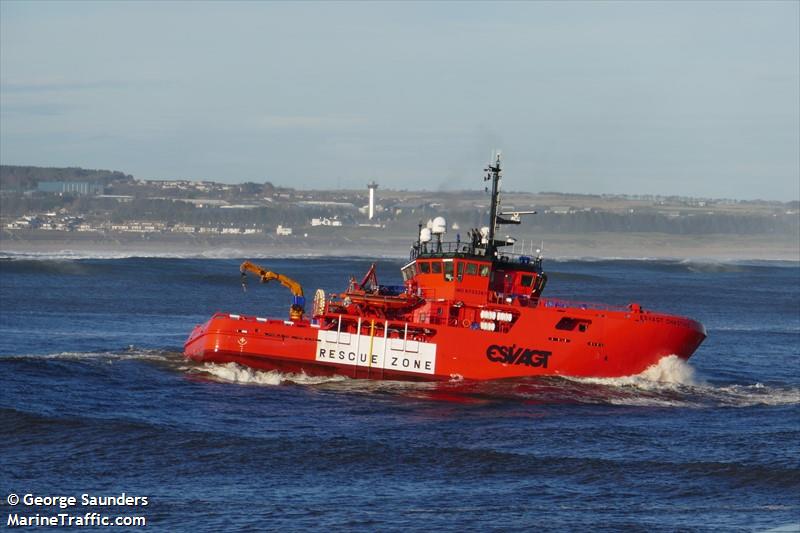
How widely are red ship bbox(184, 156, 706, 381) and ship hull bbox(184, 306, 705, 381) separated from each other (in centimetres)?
3

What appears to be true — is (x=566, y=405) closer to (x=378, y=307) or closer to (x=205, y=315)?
(x=378, y=307)

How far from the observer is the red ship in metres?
40.9

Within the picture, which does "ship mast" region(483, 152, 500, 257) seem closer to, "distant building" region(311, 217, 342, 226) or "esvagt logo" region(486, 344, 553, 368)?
"esvagt logo" region(486, 344, 553, 368)

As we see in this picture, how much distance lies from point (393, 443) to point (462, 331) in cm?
969

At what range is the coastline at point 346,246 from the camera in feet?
467

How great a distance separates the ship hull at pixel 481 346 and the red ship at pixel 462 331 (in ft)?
0.10

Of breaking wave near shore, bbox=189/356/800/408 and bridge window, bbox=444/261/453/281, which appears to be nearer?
breaking wave near shore, bbox=189/356/800/408

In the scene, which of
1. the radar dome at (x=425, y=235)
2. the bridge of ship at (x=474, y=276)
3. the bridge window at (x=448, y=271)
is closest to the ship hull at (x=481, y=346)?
the bridge of ship at (x=474, y=276)

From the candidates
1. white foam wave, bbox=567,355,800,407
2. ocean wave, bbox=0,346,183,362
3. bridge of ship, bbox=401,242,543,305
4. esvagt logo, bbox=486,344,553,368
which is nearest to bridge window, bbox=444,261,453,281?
bridge of ship, bbox=401,242,543,305

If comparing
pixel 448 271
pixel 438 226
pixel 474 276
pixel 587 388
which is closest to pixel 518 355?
pixel 587 388

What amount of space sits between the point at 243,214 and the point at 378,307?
495ft

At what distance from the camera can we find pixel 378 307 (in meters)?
42.7

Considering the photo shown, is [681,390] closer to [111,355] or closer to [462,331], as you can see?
[462,331]

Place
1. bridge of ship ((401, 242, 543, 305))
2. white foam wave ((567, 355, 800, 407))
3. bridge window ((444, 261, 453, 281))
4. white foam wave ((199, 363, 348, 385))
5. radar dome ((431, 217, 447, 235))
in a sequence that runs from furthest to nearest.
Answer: radar dome ((431, 217, 447, 235))
bridge window ((444, 261, 453, 281))
bridge of ship ((401, 242, 543, 305))
white foam wave ((199, 363, 348, 385))
white foam wave ((567, 355, 800, 407))
